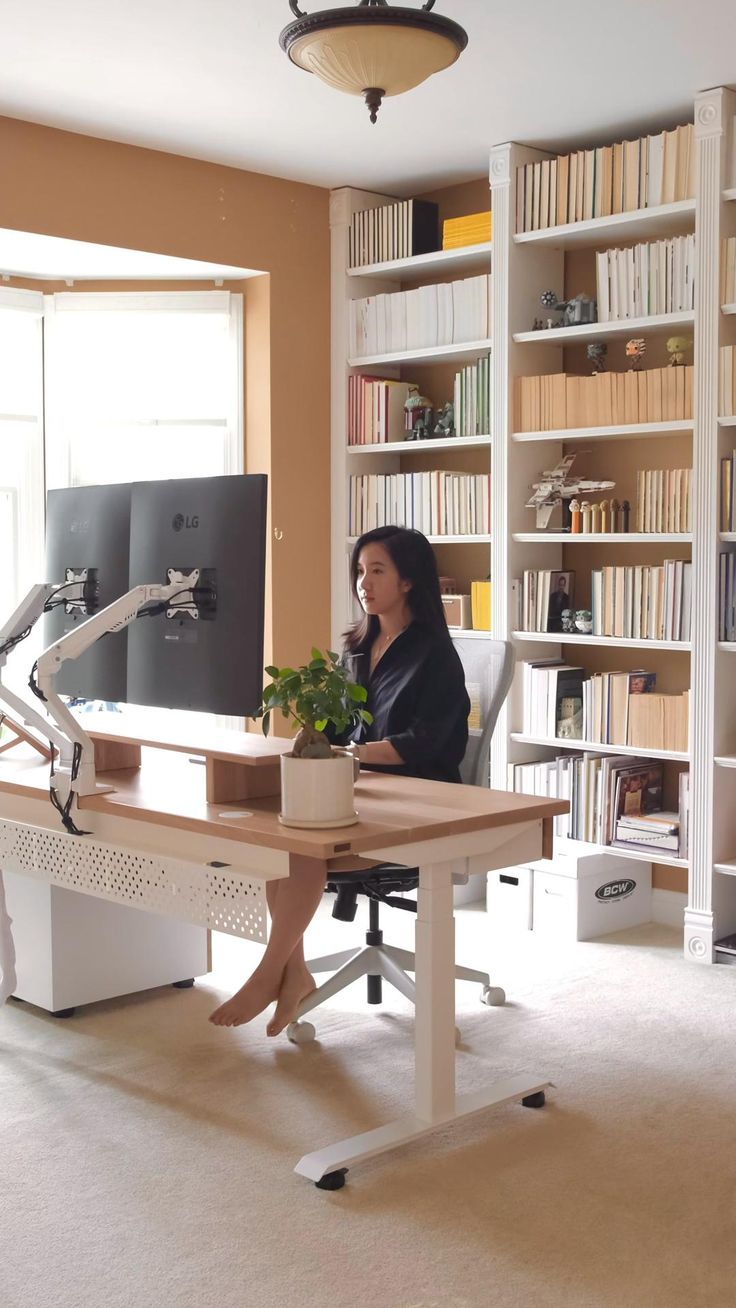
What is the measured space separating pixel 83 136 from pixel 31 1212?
3542 millimetres

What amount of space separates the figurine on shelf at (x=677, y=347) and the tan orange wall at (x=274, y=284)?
5.11ft

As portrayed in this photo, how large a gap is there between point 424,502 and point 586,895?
1.64m

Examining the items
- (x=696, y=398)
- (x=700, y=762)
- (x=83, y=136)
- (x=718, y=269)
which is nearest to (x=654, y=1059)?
(x=700, y=762)

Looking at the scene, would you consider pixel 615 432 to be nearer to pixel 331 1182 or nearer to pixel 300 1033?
pixel 300 1033

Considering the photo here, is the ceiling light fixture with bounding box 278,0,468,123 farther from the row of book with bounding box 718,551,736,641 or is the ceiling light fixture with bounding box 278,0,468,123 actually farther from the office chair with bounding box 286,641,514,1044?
the row of book with bounding box 718,551,736,641

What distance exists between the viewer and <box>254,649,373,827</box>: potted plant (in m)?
2.62

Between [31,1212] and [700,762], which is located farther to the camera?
[700,762]

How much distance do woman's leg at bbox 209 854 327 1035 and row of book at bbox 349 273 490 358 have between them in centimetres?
274

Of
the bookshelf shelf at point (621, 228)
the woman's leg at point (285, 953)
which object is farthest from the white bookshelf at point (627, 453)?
the woman's leg at point (285, 953)

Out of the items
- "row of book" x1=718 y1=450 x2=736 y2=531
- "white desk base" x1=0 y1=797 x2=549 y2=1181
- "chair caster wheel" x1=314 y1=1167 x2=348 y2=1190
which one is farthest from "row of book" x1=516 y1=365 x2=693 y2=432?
"chair caster wheel" x1=314 y1=1167 x2=348 y2=1190

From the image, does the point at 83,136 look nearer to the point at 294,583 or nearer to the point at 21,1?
the point at 21,1

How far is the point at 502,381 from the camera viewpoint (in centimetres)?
491

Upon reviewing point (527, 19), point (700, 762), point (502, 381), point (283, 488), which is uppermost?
point (527, 19)

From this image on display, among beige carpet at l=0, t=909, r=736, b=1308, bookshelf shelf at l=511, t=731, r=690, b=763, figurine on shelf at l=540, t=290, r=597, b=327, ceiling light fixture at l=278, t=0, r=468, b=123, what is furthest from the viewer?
figurine on shelf at l=540, t=290, r=597, b=327
